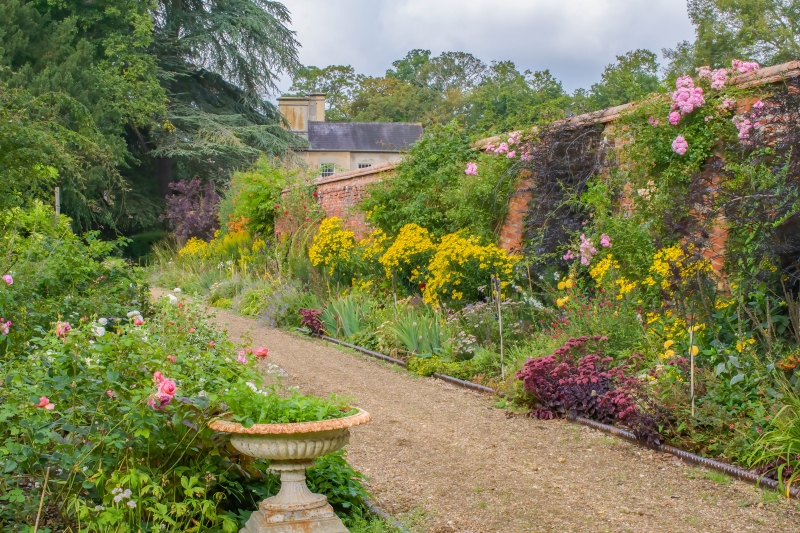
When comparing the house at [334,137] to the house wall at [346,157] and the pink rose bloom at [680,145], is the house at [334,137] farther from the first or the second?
the pink rose bloom at [680,145]

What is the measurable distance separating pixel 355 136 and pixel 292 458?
1484 inches

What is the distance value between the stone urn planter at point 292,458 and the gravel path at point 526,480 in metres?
0.65

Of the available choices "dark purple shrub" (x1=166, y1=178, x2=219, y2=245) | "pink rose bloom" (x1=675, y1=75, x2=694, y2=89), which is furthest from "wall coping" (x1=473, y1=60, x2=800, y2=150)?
"dark purple shrub" (x1=166, y1=178, x2=219, y2=245)

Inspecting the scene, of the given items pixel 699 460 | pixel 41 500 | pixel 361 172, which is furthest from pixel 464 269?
pixel 41 500

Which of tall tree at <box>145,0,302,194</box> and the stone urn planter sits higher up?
tall tree at <box>145,0,302,194</box>

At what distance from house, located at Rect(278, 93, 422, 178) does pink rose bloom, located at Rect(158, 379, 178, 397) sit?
3559cm

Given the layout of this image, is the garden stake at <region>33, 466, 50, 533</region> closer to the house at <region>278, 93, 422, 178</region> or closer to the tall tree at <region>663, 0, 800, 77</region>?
the tall tree at <region>663, 0, 800, 77</region>

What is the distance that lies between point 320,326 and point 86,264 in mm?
4180

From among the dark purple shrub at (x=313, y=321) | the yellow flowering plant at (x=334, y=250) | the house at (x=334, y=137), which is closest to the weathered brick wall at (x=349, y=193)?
the yellow flowering plant at (x=334, y=250)

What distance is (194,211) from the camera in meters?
23.1

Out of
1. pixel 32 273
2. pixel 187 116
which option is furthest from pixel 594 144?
pixel 187 116

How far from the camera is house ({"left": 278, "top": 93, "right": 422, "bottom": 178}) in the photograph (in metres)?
39.2

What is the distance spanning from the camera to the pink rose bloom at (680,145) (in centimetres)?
708

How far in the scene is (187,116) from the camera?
26.2 metres
